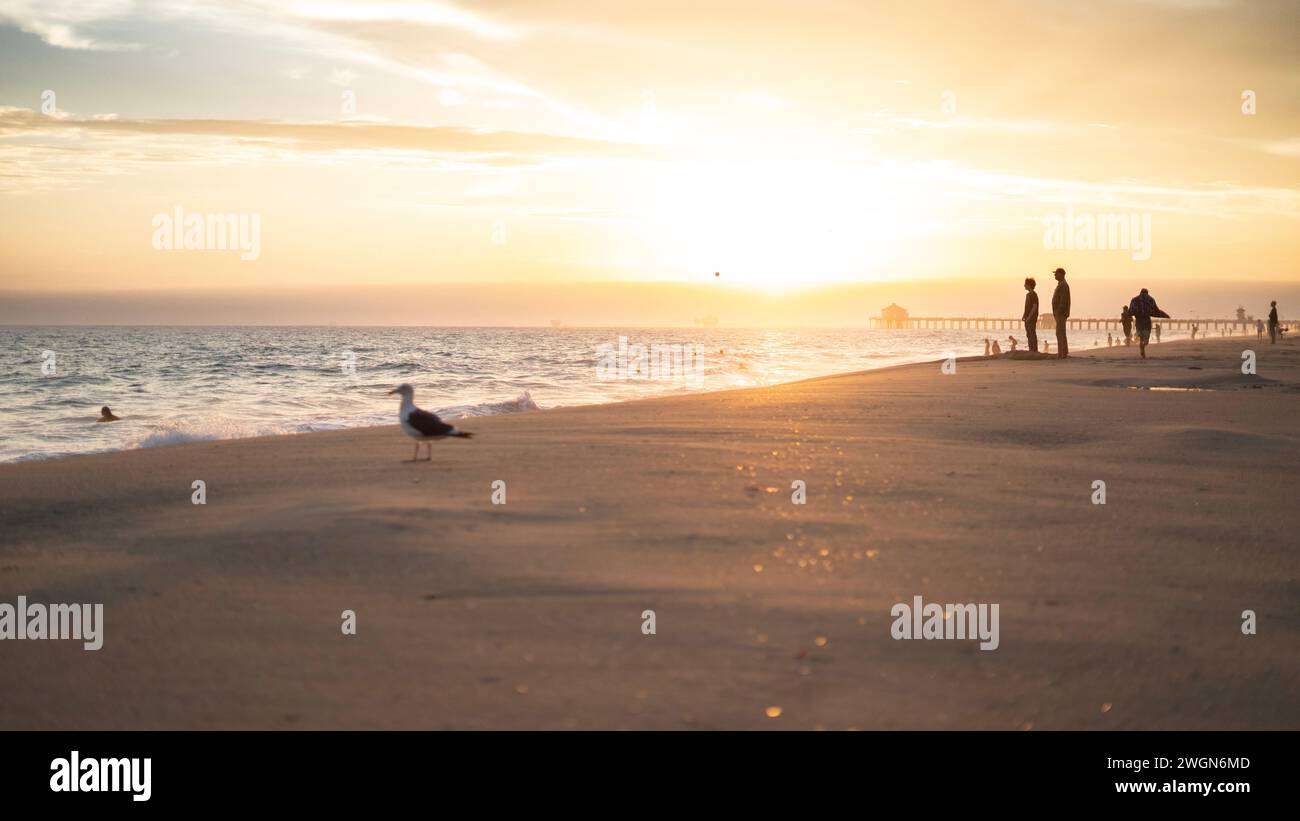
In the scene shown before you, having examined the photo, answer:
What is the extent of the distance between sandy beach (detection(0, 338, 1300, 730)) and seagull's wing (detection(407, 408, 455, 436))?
0.37m

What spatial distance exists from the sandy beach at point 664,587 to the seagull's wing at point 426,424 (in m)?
0.37

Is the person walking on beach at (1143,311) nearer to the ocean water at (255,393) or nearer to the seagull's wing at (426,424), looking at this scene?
the ocean water at (255,393)

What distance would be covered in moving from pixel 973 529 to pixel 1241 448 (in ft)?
15.2

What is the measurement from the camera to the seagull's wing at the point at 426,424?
27.8 ft

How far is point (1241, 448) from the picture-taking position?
8.79 metres

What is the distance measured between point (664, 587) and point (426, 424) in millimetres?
4569

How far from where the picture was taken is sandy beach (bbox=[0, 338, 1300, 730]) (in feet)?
11.0
